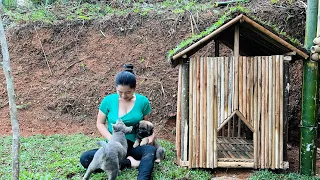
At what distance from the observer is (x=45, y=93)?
32.2ft

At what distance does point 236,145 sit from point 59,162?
3.35 meters

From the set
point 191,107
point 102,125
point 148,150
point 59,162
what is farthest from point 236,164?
point 59,162

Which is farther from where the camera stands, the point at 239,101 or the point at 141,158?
the point at 239,101

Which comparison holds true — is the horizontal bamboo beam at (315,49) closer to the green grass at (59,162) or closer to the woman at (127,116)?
the green grass at (59,162)

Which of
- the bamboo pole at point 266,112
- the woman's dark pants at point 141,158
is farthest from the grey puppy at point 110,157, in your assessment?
the bamboo pole at point 266,112

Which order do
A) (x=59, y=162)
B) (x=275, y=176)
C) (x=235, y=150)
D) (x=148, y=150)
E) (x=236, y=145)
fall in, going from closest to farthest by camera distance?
(x=148, y=150) < (x=275, y=176) < (x=59, y=162) < (x=235, y=150) < (x=236, y=145)

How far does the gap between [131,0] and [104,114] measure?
8660 millimetres

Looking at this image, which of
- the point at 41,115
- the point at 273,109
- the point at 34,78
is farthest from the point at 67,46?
the point at 273,109

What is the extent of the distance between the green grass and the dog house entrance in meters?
0.47

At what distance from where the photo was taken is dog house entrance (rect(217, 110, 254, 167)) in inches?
203

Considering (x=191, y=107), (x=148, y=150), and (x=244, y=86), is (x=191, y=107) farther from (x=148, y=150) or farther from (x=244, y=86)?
(x=148, y=150)

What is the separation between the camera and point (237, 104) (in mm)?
5109

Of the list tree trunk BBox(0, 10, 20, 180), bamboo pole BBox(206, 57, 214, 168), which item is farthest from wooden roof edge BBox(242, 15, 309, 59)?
tree trunk BBox(0, 10, 20, 180)

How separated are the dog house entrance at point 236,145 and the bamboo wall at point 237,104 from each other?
0.02 metres
